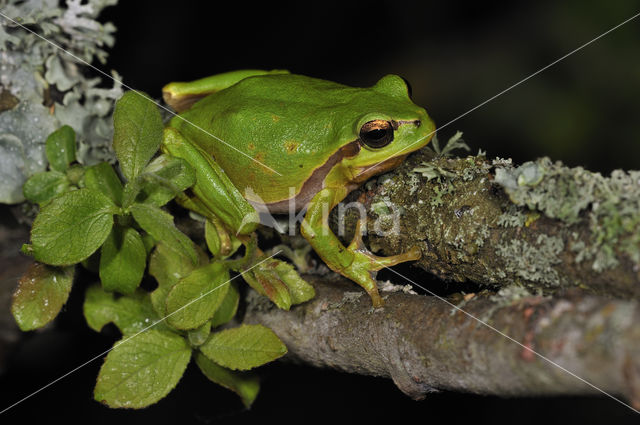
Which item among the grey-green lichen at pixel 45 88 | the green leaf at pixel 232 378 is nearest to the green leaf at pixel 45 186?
the grey-green lichen at pixel 45 88

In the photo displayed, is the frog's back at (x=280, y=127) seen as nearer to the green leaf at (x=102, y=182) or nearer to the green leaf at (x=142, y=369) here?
the green leaf at (x=102, y=182)

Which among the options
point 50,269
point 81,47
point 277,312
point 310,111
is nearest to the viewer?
point 50,269

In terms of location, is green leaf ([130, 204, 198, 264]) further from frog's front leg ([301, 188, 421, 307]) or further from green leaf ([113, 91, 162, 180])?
frog's front leg ([301, 188, 421, 307])

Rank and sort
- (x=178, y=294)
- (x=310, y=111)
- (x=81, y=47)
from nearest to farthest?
1. (x=178, y=294)
2. (x=310, y=111)
3. (x=81, y=47)

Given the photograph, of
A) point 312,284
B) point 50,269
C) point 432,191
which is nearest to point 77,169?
point 50,269

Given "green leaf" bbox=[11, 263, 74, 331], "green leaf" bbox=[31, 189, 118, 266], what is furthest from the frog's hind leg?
"green leaf" bbox=[11, 263, 74, 331]

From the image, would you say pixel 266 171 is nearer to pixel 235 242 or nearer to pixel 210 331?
pixel 235 242
